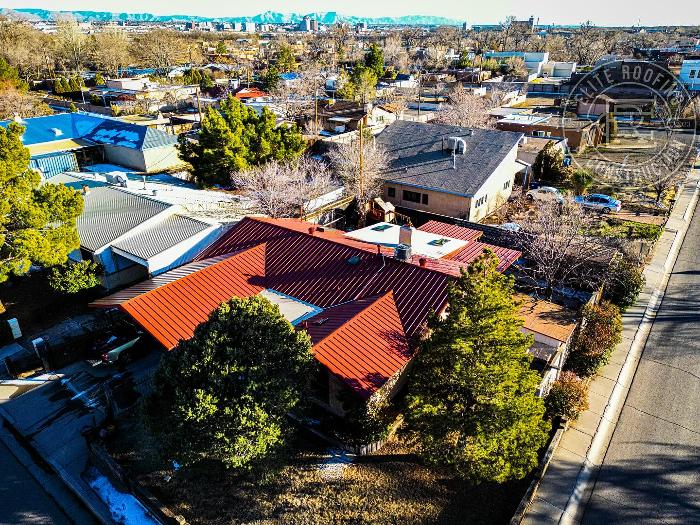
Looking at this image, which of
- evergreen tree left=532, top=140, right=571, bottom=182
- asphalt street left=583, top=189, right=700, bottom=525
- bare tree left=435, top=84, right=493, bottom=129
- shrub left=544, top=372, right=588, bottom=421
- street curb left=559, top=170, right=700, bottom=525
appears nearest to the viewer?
asphalt street left=583, top=189, right=700, bottom=525

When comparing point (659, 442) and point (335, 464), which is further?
point (659, 442)

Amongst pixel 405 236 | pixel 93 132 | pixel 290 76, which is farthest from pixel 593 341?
pixel 290 76

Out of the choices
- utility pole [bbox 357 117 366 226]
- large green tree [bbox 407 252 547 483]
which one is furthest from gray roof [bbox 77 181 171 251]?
large green tree [bbox 407 252 547 483]

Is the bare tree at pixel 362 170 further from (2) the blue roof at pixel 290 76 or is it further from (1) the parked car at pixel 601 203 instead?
(2) the blue roof at pixel 290 76

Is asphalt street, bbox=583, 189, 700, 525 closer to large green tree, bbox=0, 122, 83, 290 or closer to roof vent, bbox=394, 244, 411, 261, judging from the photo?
roof vent, bbox=394, 244, 411, 261

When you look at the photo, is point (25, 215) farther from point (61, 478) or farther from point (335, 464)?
point (335, 464)

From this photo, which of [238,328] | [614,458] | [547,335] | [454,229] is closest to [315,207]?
[454,229]

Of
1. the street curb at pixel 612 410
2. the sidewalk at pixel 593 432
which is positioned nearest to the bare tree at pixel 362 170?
the sidewalk at pixel 593 432

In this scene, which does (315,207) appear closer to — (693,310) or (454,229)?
(454,229)
